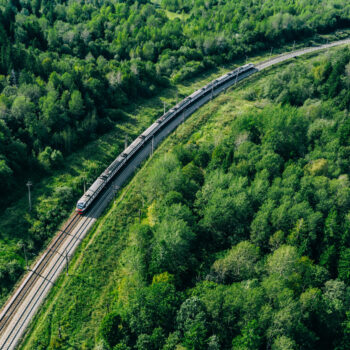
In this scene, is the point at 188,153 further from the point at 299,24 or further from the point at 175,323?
the point at 299,24

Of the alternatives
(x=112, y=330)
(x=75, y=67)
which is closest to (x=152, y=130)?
(x=75, y=67)

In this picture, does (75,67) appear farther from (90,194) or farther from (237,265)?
(237,265)

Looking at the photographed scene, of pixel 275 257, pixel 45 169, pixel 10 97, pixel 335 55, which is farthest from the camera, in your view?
pixel 335 55

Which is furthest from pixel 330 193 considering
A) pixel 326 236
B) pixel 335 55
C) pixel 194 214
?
pixel 335 55

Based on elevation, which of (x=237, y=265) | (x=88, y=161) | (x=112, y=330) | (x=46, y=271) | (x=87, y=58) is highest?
(x=87, y=58)

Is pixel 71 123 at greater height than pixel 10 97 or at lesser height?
lesser

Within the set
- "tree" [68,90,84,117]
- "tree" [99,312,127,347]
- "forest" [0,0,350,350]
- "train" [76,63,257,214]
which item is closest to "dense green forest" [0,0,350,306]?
"tree" [68,90,84,117]
